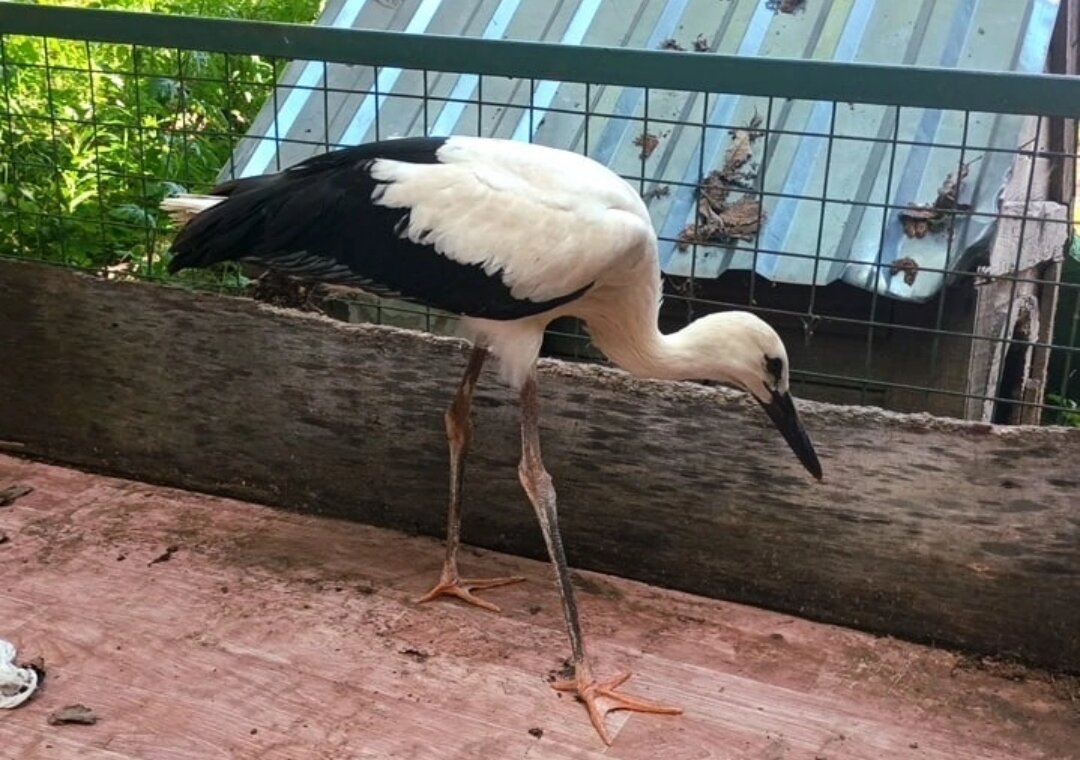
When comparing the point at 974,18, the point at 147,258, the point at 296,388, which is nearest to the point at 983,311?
the point at 974,18

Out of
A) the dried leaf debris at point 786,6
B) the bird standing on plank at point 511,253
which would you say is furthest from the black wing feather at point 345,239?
the dried leaf debris at point 786,6

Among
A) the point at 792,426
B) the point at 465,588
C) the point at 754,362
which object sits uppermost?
the point at 754,362

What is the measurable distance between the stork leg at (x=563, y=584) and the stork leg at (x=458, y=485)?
0.55 feet

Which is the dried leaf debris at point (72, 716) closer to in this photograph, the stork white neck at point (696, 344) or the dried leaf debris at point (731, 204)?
the stork white neck at point (696, 344)

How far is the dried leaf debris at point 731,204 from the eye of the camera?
3.19m

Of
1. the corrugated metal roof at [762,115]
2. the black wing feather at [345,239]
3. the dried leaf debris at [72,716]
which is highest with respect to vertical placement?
the corrugated metal roof at [762,115]

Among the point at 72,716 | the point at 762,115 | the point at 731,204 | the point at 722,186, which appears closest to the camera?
the point at 72,716

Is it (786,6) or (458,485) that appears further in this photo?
(786,6)

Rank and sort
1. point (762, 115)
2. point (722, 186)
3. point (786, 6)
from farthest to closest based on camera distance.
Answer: point (786, 6) → point (762, 115) → point (722, 186)

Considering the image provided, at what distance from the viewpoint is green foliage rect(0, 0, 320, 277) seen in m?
3.29

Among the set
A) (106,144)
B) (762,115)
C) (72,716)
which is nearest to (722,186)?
(762,115)

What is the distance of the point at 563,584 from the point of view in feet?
8.29

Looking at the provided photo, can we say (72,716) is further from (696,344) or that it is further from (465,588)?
(696,344)

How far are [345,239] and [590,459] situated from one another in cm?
80
